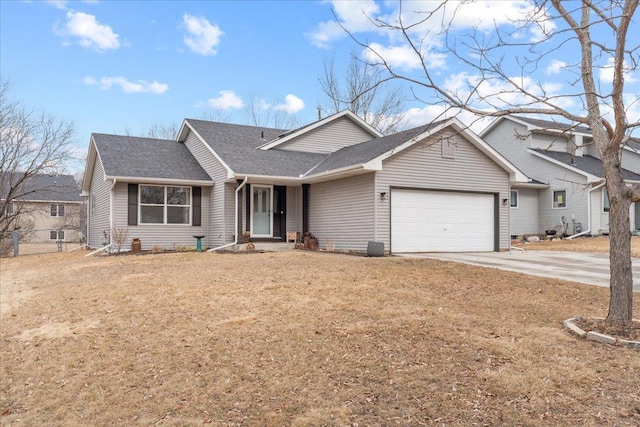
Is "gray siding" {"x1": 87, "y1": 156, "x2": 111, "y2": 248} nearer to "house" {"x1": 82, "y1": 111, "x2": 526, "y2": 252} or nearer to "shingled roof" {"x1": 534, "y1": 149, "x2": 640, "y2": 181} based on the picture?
"house" {"x1": 82, "y1": 111, "x2": 526, "y2": 252}

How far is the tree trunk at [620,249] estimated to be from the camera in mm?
5938

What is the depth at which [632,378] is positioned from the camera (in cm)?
458

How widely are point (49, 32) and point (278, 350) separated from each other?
1808cm

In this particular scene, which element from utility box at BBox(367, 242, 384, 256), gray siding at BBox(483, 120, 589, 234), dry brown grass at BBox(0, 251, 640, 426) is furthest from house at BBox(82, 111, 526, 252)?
gray siding at BBox(483, 120, 589, 234)

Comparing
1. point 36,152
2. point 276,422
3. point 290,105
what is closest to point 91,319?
point 276,422

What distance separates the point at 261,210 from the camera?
1752 cm

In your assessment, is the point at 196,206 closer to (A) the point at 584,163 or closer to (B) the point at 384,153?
(B) the point at 384,153

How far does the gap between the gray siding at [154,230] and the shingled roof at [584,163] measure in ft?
57.9

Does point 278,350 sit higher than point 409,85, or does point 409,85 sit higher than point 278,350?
point 409,85

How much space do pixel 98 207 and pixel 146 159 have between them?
11.9 feet

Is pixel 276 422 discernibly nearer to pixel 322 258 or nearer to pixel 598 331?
pixel 598 331

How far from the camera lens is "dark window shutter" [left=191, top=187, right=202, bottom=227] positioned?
18.0 metres

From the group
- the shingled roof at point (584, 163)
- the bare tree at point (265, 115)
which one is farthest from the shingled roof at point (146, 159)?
the bare tree at point (265, 115)

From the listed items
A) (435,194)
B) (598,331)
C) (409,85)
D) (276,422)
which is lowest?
(276,422)
